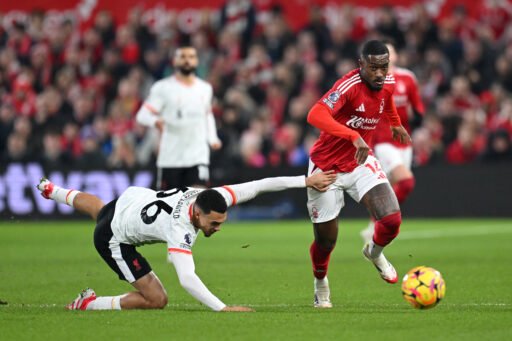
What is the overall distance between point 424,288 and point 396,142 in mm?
6747

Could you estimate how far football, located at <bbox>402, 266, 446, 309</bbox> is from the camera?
29.3ft

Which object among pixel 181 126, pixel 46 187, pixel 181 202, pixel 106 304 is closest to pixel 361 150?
pixel 181 202

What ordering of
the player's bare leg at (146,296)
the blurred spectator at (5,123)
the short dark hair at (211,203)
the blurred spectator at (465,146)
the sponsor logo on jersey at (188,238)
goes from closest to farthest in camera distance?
the short dark hair at (211,203)
the sponsor logo on jersey at (188,238)
the player's bare leg at (146,296)
the blurred spectator at (465,146)
the blurred spectator at (5,123)

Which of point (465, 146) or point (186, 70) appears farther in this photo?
point (465, 146)

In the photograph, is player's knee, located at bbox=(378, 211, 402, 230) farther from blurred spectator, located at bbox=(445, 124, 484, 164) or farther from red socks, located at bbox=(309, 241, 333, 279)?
blurred spectator, located at bbox=(445, 124, 484, 164)

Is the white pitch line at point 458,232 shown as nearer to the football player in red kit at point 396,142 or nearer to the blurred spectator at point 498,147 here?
the blurred spectator at point 498,147

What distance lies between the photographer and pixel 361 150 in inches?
378

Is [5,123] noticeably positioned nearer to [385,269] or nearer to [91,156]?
[91,156]

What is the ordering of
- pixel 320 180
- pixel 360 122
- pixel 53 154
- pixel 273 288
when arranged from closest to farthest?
1. pixel 320 180
2. pixel 360 122
3. pixel 273 288
4. pixel 53 154

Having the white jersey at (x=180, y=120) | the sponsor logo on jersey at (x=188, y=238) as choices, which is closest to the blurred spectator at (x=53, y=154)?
the white jersey at (x=180, y=120)

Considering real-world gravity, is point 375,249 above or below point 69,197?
below

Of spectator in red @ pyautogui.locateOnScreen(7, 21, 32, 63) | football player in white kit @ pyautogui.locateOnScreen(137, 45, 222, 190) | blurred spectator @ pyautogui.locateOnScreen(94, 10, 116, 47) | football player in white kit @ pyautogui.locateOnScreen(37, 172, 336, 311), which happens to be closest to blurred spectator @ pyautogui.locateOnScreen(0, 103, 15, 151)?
spectator in red @ pyautogui.locateOnScreen(7, 21, 32, 63)

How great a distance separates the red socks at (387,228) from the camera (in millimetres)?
10133

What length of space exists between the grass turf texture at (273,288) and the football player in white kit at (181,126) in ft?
3.83
